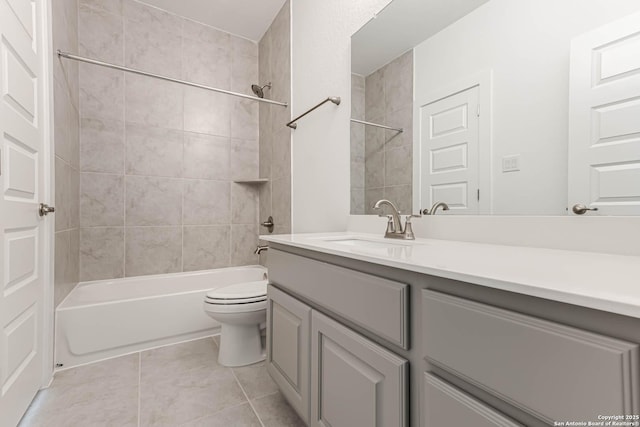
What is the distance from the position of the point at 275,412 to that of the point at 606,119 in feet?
5.15

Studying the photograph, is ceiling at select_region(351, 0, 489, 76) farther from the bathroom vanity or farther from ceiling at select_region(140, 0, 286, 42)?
ceiling at select_region(140, 0, 286, 42)

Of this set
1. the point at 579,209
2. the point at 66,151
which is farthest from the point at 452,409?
the point at 66,151

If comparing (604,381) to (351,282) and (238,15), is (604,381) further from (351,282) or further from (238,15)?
(238,15)

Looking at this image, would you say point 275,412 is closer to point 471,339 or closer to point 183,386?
point 183,386

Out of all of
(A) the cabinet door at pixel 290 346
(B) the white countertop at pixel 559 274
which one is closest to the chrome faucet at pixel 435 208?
(B) the white countertop at pixel 559 274

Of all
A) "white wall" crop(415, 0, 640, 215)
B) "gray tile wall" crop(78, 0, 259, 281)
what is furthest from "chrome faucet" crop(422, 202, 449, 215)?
"gray tile wall" crop(78, 0, 259, 281)

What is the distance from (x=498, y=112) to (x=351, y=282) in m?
0.77

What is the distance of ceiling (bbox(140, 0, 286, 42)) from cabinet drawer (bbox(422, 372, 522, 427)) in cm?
280

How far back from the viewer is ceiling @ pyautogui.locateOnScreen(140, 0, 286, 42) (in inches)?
91.7

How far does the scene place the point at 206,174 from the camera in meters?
2.64

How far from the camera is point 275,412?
1.26 meters

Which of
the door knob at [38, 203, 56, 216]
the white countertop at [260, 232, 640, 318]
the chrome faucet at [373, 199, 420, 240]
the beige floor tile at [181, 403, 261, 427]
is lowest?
the beige floor tile at [181, 403, 261, 427]

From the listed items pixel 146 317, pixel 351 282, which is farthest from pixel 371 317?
pixel 146 317

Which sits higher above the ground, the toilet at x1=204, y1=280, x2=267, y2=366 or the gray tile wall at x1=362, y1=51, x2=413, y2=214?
the gray tile wall at x1=362, y1=51, x2=413, y2=214
